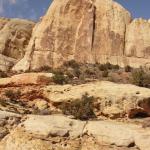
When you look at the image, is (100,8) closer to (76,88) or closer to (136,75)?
(136,75)

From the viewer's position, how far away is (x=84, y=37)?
40750 mm

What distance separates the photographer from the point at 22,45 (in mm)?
46562

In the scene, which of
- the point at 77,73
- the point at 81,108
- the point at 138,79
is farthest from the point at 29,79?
the point at 138,79

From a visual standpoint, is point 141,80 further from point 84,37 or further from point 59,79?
point 84,37

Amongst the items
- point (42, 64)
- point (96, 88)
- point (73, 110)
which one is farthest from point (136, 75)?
point (42, 64)

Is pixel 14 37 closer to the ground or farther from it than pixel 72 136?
farther from it

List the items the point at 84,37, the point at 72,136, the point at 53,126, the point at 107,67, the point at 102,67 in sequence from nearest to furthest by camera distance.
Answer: the point at 72,136 < the point at 53,126 < the point at 102,67 < the point at 107,67 < the point at 84,37

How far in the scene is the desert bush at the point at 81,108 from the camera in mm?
26961

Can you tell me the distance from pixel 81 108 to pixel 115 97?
2.33m

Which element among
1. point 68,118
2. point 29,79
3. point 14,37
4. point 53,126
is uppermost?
point 14,37

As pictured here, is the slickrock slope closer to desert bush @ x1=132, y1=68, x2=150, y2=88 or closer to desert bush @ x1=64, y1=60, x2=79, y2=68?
desert bush @ x1=132, y1=68, x2=150, y2=88

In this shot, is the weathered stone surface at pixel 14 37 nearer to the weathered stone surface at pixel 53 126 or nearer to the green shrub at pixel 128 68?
the green shrub at pixel 128 68

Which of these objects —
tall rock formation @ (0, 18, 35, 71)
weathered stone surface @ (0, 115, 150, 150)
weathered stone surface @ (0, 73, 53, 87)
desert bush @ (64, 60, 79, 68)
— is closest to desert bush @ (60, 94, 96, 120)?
weathered stone surface @ (0, 115, 150, 150)

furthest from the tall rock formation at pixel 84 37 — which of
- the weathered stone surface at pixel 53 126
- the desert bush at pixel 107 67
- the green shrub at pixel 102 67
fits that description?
the weathered stone surface at pixel 53 126
